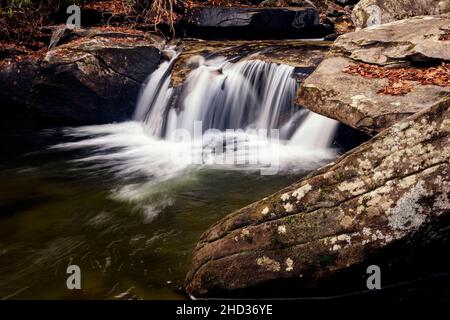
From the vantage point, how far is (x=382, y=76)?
285 inches

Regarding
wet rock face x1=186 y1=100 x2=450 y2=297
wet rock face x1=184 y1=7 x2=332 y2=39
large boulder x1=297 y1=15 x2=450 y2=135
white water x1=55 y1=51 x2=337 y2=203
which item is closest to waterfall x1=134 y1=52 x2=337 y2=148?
white water x1=55 y1=51 x2=337 y2=203

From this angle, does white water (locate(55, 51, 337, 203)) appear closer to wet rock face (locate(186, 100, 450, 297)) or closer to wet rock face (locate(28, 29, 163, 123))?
wet rock face (locate(28, 29, 163, 123))

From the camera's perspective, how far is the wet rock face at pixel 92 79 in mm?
11109

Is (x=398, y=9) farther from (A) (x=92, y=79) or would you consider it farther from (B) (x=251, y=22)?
(A) (x=92, y=79)

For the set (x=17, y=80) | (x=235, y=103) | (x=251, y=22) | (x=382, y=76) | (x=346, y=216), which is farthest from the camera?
(x=251, y=22)

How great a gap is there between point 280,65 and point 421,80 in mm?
3568

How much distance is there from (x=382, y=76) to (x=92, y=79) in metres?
7.41

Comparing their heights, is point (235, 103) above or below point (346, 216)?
above

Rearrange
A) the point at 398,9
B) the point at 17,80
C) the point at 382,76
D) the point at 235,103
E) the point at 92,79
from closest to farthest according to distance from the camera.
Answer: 1. the point at 382,76
2. the point at 235,103
3. the point at 92,79
4. the point at 398,9
5. the point at 17,80

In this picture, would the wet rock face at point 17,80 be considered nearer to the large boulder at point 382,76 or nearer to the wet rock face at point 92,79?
the wet rock face at point 92,79

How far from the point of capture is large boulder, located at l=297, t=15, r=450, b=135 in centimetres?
637

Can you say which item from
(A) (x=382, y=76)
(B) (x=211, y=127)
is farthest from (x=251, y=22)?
(A) (x=382, y=76)

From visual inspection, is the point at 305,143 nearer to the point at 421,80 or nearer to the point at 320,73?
the point at 320,73

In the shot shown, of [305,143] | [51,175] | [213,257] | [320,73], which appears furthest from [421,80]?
[51,175]
